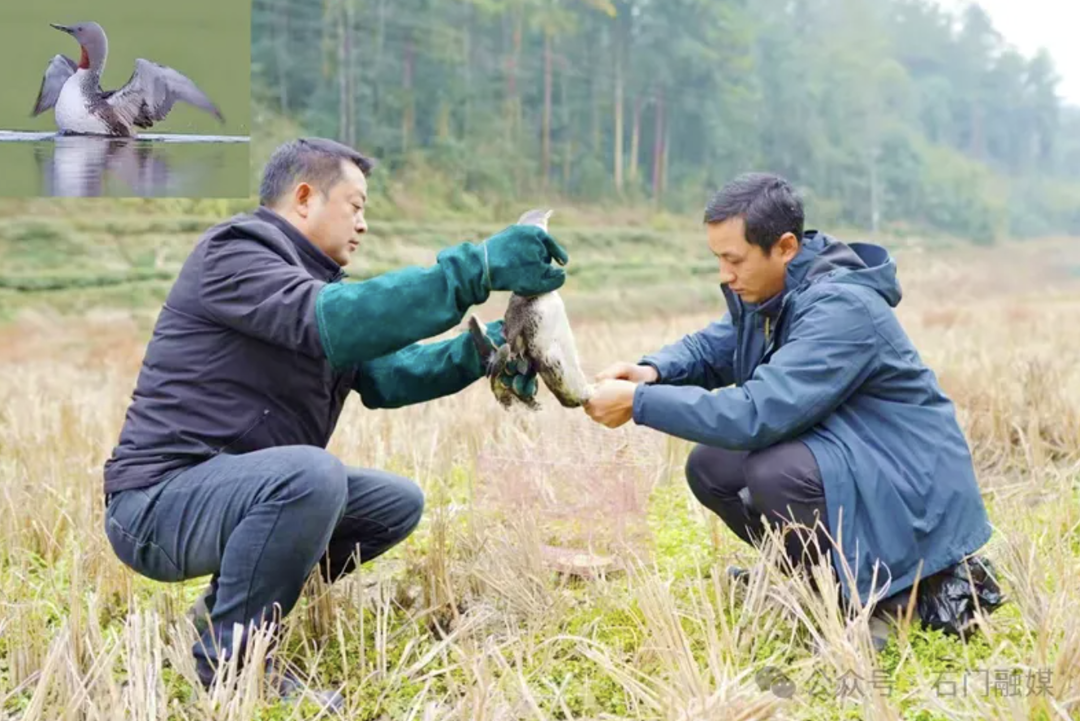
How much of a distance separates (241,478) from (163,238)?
33.6 feet

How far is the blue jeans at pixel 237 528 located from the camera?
2.45m

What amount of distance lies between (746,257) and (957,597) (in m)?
0.99

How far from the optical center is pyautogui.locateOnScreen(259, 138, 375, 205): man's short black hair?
275cm

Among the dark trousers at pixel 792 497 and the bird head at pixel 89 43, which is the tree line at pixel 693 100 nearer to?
the bird head at pixel 89 43

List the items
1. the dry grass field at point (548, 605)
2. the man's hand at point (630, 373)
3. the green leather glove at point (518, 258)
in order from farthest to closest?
the man's hand at point (630, 373) < the green leather glove at point (518, 258) < the dry grass field at point (548, 605)

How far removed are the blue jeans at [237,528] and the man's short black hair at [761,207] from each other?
118 centimetres

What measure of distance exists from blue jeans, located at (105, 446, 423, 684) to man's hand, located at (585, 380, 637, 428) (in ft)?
2.31

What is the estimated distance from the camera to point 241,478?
249 centimetres

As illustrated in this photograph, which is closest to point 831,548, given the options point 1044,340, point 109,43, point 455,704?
point 455,704

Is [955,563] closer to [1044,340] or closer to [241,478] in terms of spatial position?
[241,478]

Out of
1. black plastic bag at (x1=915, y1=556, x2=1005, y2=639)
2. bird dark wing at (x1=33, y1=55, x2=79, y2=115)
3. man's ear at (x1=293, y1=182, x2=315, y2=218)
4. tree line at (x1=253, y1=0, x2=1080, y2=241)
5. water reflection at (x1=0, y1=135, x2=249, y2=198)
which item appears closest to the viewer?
black plastic bag at (x1=915, y1=556, x2=1005, y2=639)

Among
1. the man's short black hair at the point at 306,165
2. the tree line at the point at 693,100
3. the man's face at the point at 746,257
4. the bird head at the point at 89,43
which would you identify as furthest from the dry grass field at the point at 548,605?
the tree line at the point at 693,100

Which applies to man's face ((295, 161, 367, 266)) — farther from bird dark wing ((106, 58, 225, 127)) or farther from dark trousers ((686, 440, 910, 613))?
bird dark wing ((106, 58, 225, 127))

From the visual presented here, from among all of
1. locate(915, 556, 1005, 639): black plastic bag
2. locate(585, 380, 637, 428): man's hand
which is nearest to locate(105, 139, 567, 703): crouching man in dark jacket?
locate(585, 380, 637, 428): man's hand
